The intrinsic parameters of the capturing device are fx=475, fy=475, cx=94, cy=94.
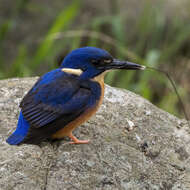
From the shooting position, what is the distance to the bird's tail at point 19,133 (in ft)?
11.3

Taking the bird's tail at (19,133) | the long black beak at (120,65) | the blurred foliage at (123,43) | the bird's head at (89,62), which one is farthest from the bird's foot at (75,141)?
the blurred foliage at (123,43)

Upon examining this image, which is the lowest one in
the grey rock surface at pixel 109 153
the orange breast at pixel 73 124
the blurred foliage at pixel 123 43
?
the blurred foliage at pixel 123 43

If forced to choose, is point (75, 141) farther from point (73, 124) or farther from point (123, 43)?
point (123, 43)

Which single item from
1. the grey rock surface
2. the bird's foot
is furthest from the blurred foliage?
the bird's foot

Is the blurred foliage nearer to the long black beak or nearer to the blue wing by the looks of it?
the long black beak

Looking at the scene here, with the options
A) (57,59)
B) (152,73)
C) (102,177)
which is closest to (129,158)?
(102,177)

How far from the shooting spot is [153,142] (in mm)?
3855

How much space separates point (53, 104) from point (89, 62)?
17.2 inches

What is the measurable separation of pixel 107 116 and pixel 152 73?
273 cm

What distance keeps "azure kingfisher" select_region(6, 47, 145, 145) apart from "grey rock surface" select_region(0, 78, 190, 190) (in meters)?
0.11

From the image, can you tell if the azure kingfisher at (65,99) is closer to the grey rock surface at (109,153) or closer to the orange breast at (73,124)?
the orange breast at (73,124)

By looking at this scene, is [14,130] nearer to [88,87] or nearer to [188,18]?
[88,87]

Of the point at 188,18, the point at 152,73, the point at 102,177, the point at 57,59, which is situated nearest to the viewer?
the point at 102,177

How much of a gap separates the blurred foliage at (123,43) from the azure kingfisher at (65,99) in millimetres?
2311
